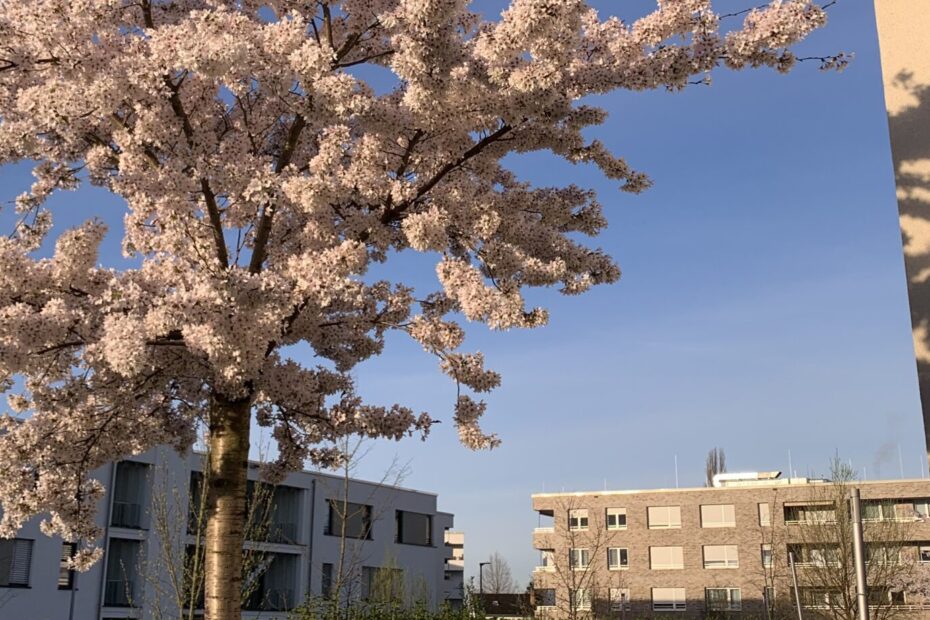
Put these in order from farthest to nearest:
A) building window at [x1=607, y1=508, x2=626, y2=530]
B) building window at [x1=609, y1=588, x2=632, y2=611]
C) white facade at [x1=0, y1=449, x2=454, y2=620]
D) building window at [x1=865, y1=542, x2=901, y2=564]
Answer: building window at [x1=607, y1=508, x2=626, y2=530], building window at [x1=609, y1=588, x2=632, y2=611], white facade at [x1=0, y1=449, x2=454, y2=620], building window at [x1=865, y1=542, x2=901, y2=564]

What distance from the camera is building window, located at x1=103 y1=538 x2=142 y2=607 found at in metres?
32.3

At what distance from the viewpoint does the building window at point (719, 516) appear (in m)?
56.2

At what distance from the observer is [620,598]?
55.9 metres

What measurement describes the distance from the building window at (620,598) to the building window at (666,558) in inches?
85.9

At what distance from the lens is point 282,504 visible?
139 feet

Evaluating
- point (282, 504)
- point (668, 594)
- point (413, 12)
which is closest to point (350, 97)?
point (413, 12)

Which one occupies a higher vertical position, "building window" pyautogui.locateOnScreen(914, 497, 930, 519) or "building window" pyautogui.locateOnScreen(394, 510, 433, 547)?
"building window" pyautogui.locateOnScreen(914, 497, 930, 519)

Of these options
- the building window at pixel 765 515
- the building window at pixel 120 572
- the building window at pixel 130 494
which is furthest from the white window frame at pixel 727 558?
the building window at pixel 130 494

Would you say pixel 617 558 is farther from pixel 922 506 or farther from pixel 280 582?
pixel 280 582

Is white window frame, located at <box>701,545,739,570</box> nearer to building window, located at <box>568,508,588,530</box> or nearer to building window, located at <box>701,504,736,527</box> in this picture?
building window, located at <box>701,504,736,527</box>

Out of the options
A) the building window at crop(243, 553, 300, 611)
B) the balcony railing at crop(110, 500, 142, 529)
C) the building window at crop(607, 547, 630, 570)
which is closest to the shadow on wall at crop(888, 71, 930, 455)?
the balcony railing at crop(110, 500, 142, 529)

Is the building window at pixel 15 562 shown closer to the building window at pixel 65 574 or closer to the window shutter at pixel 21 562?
the window shutter at pixel 21 562

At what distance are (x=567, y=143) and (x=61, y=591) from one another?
27.5 m

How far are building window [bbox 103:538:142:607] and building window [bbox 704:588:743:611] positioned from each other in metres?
32.4
